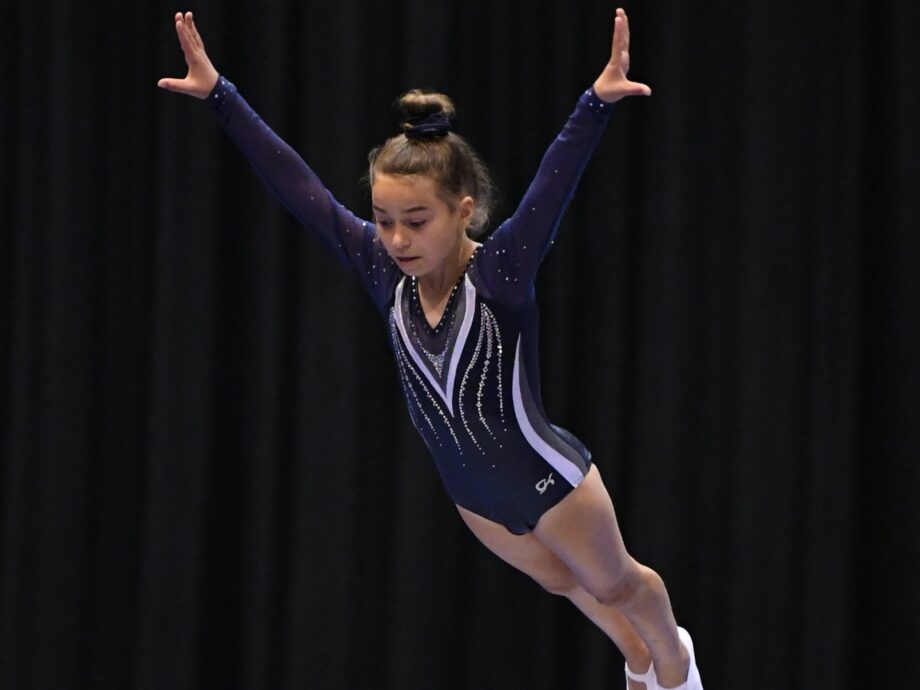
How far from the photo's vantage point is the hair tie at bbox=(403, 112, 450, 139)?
8.92ft

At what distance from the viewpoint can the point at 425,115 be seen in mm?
2736

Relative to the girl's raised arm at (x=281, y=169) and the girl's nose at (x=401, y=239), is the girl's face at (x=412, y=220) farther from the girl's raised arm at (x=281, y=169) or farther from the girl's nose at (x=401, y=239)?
the girl's raised arm at (x=281, y=169)

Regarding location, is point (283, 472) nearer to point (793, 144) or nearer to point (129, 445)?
point (129, 445)

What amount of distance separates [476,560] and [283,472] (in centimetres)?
62

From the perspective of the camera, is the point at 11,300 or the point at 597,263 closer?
the point at 597,263

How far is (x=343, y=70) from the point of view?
4.06 metres

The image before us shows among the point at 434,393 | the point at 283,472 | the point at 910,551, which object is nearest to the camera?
the point at 434,393

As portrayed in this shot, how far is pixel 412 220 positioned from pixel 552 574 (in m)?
0.85

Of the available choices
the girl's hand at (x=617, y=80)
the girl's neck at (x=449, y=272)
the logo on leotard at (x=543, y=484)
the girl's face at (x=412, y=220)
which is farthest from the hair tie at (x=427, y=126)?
the logo on leotard at (x=543, y=484)

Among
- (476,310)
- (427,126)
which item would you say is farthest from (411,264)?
(427,126)

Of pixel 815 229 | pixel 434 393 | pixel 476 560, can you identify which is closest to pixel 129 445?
pixel 476 560

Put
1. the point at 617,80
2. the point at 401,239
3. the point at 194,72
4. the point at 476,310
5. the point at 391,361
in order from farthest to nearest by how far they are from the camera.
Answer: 1. the point at 391,361
2. the point at 194,72
3. the point at 476,310
4. the point at 401,239
5. the point at 617,80

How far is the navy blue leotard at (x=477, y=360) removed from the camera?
108 inches

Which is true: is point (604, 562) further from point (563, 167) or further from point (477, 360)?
point (563, 167)
